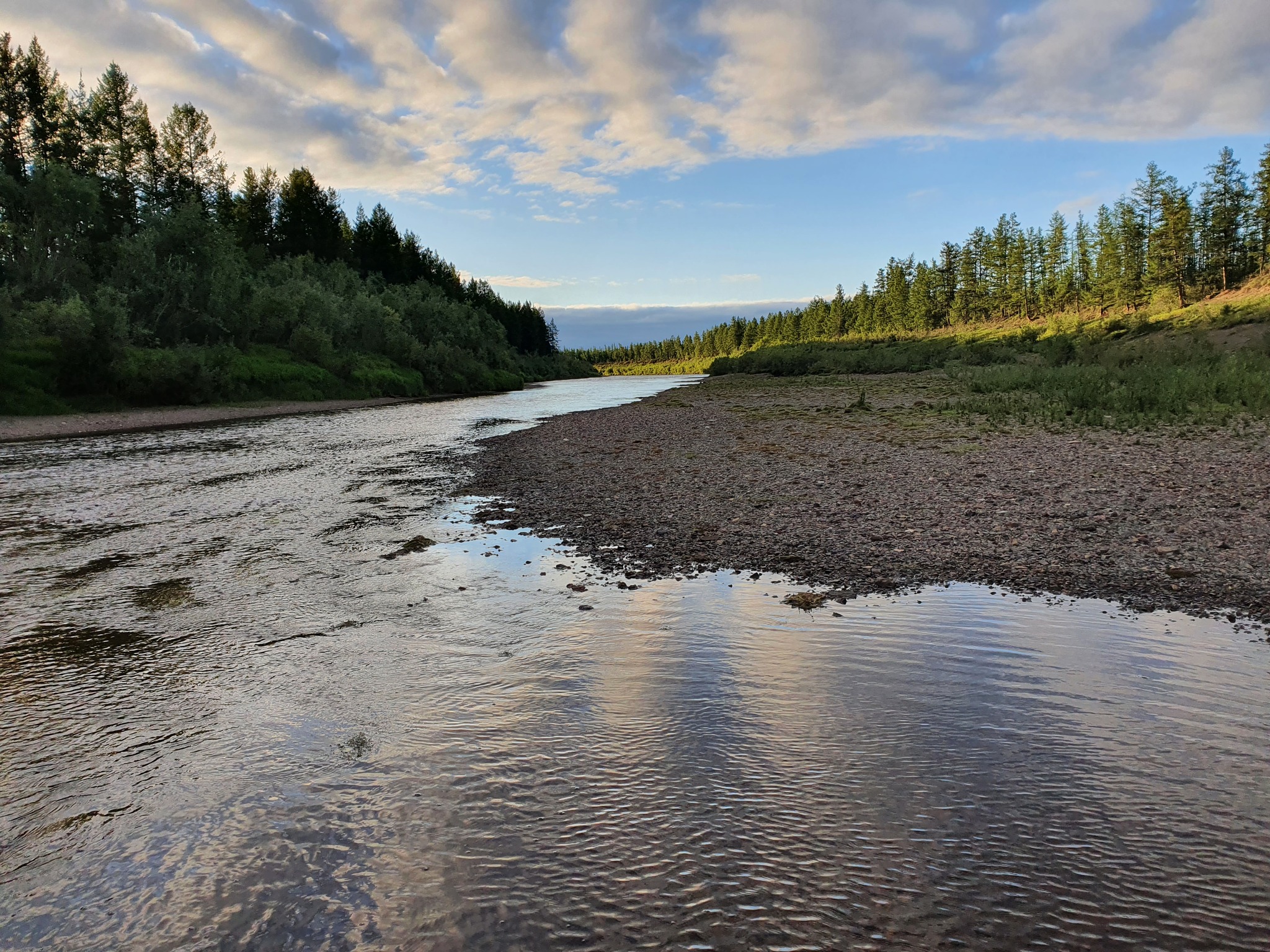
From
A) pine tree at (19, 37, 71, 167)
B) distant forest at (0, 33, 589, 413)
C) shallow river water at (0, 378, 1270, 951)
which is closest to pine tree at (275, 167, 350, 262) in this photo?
distant forest at (0, 33, 589, 413)

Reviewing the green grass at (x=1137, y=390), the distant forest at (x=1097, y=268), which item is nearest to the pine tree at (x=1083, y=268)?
the distant forest at (x=1097, y=268)

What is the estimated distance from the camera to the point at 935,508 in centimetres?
1225

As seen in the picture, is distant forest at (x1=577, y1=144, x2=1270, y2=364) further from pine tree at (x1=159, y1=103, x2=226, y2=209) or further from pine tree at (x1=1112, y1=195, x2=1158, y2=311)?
pine tree at (x1=159, y1=103, x2=226, y2=209)

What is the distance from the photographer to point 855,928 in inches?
130

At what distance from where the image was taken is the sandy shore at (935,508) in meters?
8.96

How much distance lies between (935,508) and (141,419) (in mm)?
45731

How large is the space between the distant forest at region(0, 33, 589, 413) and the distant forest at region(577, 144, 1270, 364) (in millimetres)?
79299

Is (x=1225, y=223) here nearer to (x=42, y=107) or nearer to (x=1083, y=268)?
(x=1083, y=268)

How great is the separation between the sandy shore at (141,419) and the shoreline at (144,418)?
3cm

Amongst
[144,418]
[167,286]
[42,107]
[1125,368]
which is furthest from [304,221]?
[1125,368]

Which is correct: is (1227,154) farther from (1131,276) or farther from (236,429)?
(236,429)

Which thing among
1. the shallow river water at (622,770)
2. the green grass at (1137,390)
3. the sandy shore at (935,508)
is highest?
the green grass at (1137,390)

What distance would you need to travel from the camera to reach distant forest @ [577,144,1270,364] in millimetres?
81625

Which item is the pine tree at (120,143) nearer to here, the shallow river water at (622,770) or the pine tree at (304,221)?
the pine tree at (304,221)
